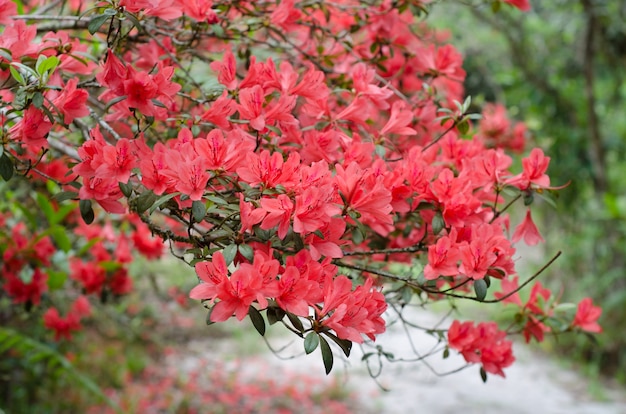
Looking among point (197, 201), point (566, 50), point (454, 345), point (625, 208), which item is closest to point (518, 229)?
point (454, 345)

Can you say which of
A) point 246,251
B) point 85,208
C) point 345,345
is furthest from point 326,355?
point 85,208

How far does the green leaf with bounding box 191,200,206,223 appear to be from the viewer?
81 cm

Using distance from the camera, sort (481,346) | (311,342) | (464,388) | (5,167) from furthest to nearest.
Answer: (464,388), (481,346), (5,167), (311,342)

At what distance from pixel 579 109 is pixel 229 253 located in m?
4.16

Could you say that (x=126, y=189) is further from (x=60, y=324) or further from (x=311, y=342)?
(x=60, y=324)

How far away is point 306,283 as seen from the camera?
2.52ft

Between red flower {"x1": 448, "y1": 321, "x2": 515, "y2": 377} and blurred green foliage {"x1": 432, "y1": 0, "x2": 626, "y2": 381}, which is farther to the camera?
blurred green foliage {"x1": 432, "y1": 0, "x2": 626, "y2": 381}

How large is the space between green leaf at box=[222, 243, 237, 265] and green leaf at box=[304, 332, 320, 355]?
0.14m

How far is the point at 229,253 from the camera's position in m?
0.80

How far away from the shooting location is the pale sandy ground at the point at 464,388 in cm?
381

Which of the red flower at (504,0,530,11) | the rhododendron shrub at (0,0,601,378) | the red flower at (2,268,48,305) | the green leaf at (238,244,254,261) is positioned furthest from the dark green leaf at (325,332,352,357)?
the red flower at (2,268,48,305)

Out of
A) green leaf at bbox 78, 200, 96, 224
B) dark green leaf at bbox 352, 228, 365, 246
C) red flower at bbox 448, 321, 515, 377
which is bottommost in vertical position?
red flower at bbox 448, 321, 515, 377

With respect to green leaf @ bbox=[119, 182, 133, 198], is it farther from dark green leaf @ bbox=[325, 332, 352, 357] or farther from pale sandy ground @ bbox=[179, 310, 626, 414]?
pale sandy ground @ bbox=[179, 310, 626, 414]

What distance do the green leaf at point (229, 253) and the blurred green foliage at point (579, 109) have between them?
333cm
